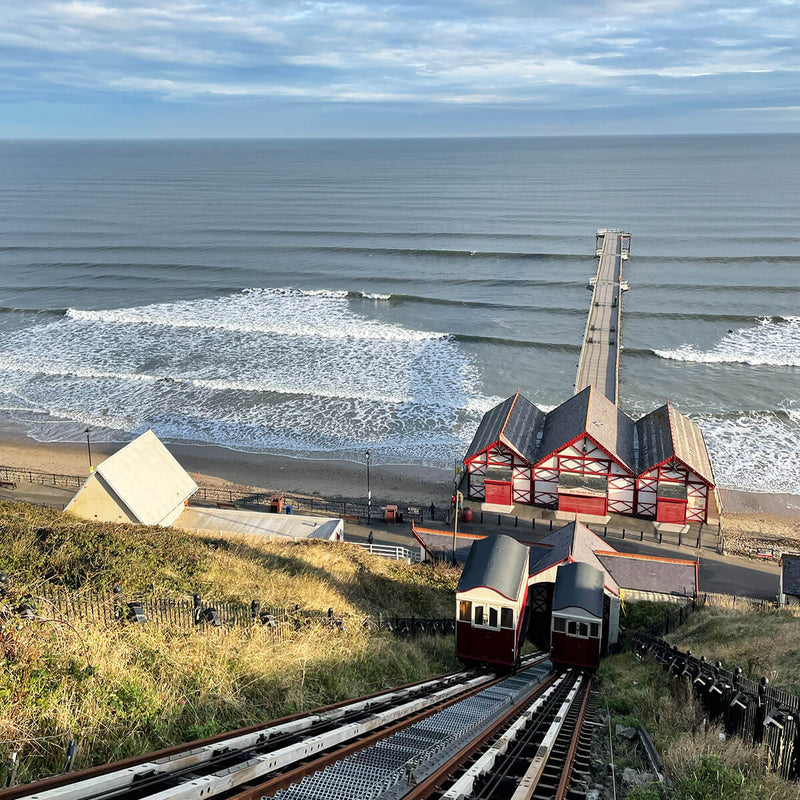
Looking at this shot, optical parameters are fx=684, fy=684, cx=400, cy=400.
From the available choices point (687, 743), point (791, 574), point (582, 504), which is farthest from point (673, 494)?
point (687, 743)

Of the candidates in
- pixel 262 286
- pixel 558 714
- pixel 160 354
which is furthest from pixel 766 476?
pixel 262 286

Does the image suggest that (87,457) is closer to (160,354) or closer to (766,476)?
(160,354)

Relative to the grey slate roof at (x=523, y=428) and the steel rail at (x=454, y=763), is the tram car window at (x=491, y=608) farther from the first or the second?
the grey slate roof at (x=523, y=428)

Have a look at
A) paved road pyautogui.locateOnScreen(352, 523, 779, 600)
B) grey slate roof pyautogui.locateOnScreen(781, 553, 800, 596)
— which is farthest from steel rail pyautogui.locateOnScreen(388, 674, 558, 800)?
paved road pyautogui.locateOnScreen(352, 523, 779, 600)

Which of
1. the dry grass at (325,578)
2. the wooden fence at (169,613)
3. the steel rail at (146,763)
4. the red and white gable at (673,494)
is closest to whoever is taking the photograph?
the steel rail at (146,763)

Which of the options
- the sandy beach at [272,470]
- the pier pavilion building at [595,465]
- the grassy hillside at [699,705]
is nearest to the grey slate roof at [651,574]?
the grassy hillside at [699,705]
